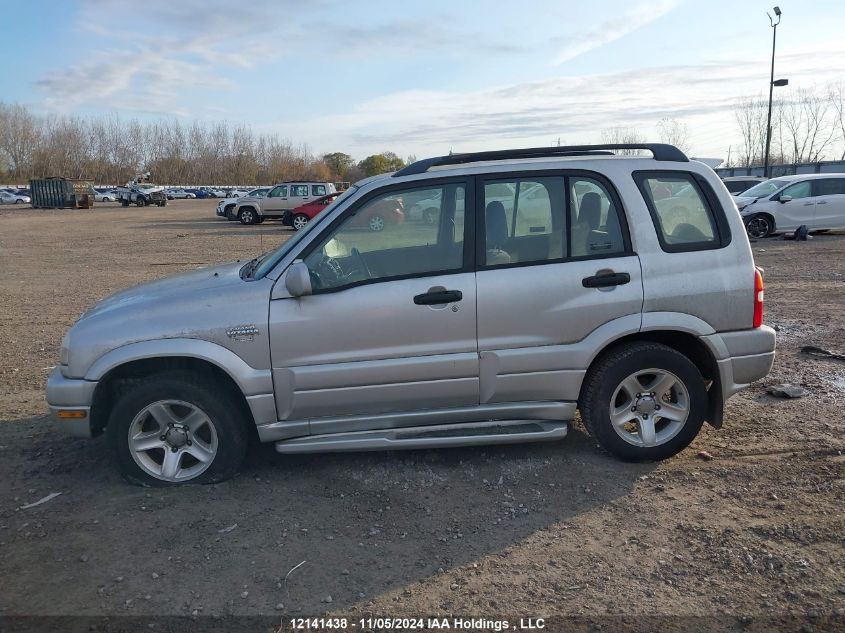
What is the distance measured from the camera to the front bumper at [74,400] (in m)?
4.15

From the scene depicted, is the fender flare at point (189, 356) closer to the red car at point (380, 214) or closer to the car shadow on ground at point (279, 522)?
the car shadow on ground at point (279, 522)

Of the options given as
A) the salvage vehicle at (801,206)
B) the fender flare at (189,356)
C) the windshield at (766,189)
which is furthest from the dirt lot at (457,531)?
the windshield at (766,189)

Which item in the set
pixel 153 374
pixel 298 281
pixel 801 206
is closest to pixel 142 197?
pixel 801 206

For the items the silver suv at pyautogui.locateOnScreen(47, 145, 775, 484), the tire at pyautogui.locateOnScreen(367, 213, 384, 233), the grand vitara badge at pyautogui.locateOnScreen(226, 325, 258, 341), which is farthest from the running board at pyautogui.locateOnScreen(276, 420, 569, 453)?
the tire at pyautogui.locateOnScreen(367, 213, 384, 233)

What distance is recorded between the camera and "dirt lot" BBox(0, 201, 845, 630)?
124 inches

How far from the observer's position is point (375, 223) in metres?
4.39

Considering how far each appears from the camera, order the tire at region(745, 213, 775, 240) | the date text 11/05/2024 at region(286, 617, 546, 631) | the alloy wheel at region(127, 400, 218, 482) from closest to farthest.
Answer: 1. the date text 11/05/2024 at region(286, 617, 546, 631)
2. the alloy wheel at region(127, 400, 218, 482)
3. the tire at region(745, 213, 775, 240)

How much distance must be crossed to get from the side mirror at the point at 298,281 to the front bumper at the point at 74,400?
4.44 feet

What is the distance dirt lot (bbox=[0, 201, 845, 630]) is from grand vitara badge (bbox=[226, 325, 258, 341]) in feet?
3.23

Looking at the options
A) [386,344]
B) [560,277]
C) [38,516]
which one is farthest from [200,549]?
[560,277]

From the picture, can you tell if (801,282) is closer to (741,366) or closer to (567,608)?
(741,366)

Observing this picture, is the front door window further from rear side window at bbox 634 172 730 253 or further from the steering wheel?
rear side window at bbox 634 172 730 253

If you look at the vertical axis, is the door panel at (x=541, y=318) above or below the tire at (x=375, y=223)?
below

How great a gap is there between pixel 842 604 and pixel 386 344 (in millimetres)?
2652
